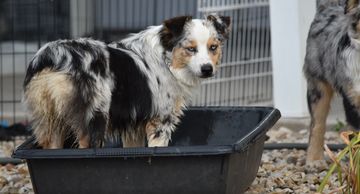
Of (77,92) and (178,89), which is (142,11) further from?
(77,92)

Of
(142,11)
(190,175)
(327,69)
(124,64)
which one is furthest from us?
(142,11)

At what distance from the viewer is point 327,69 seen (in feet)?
20.9

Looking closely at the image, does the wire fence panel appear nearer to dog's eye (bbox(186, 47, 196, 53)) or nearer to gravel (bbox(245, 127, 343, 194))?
gravel (bbox(245, 127, 343, 194))

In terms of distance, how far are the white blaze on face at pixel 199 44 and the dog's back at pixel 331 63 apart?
1.12m

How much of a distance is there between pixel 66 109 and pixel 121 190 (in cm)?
55

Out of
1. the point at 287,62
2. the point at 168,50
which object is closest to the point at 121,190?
the point at 168,50

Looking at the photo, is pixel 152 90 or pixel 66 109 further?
pixel 152 90

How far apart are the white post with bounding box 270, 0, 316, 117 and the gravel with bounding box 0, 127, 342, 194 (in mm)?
850

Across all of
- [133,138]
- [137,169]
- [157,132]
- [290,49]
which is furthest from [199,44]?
[290,49]

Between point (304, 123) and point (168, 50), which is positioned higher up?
point (168, 50)

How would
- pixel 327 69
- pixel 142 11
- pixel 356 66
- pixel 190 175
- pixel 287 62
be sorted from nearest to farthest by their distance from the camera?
pixel 190 175 < pixel 356 66 < pixel 327 69 < pixel 287 62 < pixel 142 11

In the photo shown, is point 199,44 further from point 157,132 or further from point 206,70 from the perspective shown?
point 157,132

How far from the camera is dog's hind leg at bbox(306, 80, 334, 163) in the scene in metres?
6.63

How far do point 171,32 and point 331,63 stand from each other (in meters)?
1.53
